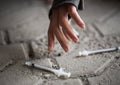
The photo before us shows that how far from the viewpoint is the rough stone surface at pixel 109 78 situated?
1.03 m

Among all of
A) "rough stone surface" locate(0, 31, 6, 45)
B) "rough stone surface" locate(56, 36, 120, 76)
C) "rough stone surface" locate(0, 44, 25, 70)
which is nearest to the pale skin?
"rough stone surface" locate(56, 36, 120, 76)

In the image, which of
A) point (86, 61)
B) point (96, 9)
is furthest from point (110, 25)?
point (86, 61)

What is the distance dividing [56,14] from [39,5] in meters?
0.73

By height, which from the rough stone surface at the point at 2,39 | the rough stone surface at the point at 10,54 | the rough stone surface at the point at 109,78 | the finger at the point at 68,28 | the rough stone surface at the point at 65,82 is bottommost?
the rough stone surface at the point at 109,78

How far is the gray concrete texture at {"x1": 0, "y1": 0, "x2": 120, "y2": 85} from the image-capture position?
3.57 ft

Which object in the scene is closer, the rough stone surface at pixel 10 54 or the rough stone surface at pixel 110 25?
the rough stone surface at pixel 10 54

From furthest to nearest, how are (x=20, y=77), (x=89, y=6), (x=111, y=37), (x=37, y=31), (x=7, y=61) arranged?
(x=89, y=6)
(x=37, y=31)
(x=111, y=37)
(x=7, y=61)
(x=20, y=77)

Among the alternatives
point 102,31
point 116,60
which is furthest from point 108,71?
point 102,31

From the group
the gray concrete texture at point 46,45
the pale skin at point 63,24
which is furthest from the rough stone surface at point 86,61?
the pale skin at point 63,24

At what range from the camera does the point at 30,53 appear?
128 cm

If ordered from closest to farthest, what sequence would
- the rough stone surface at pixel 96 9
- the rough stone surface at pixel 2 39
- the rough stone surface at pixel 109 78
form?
1. the rough stone surface at pixel 109 78
2. the rough stone surface at pixel 2 39
3. the rough stone surface at pixel 96 9

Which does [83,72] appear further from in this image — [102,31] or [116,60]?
[102,31]

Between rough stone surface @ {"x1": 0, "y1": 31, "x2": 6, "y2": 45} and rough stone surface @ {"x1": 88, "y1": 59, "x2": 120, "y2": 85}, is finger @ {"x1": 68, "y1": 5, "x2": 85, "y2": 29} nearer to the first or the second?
rough stone surface @ {"x1": 88, "y1": 59, "x2": 120, "y2": 85}

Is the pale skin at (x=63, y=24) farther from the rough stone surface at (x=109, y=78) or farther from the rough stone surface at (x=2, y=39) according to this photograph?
the rough stone surface at (x=2, y=39)
